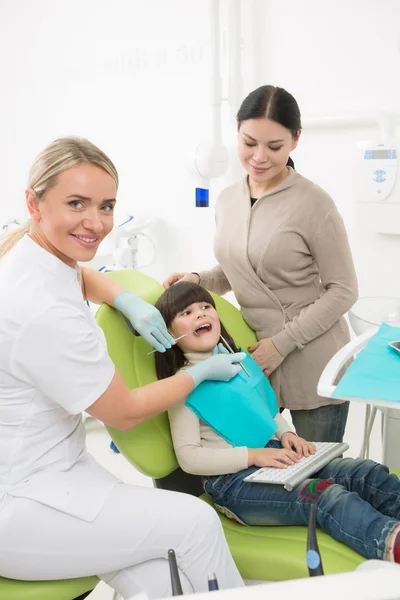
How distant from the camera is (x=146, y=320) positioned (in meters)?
1.35

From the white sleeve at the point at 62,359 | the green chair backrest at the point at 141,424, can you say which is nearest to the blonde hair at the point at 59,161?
the white sleeve at the point at 62,359

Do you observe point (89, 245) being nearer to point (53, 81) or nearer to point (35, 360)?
point (35, 360)

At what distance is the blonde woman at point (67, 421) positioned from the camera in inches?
41.4

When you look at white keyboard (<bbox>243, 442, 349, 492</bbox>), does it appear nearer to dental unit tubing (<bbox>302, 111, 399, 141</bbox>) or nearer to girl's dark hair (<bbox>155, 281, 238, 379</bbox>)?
girl's dark hair (<bbox>155, 281, 238, 379</bbox>)

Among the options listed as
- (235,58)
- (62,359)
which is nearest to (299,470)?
(62,359)

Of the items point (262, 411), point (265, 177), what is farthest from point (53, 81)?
point (262, 411)

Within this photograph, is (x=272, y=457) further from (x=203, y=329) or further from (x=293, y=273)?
(x=293, y=273)

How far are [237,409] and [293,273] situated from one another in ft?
1.18

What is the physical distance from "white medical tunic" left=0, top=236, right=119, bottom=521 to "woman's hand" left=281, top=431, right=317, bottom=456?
1.46 feet

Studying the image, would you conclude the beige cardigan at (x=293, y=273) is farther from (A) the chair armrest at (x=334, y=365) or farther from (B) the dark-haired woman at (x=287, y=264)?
(A) the chair armrest at (x=334, y=365)

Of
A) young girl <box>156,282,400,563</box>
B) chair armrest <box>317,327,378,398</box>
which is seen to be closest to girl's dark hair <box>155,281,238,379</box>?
young girl <box>156,282,400,563</box>

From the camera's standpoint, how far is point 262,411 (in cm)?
147

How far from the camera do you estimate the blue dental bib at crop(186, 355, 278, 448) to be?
1.40m

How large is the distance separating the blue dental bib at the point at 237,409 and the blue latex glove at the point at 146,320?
0.13m
